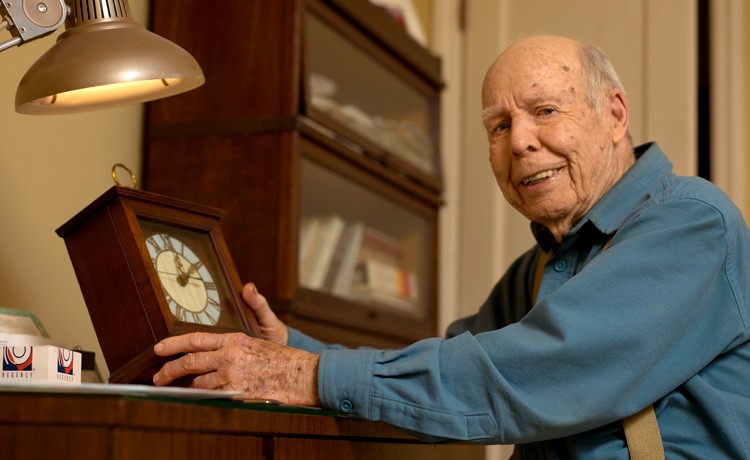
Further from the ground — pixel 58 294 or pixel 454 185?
pixel 454 185

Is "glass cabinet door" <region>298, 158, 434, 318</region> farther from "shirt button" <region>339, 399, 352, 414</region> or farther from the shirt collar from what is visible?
"shirt button" <region>339, 399, 352, 414</region>

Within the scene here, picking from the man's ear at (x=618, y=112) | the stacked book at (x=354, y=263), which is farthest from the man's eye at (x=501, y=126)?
the stacked book at (x=354, y=263)

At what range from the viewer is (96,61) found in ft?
4.08

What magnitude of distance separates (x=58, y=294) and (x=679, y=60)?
6.62 ft

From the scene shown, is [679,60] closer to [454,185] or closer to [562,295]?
[454,185]

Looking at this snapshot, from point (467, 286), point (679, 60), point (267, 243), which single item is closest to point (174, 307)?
point (267, 243)

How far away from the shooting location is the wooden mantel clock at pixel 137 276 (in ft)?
4.27

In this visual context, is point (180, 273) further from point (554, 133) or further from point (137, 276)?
point (554, 133)

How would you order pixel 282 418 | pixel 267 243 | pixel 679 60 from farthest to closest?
pixel 679 60 < pixel 267 243 < pixel 282 418

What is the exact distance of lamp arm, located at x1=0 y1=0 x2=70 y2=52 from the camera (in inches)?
50.1

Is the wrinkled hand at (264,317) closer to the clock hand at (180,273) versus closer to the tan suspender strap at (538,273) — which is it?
the clock hand at (180,273)

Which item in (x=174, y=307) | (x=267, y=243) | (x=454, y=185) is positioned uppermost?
(x=454, y=185)

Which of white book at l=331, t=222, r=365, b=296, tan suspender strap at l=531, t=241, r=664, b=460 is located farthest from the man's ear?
white book at l=331, t=222, r=365, b=296

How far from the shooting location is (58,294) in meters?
2.00
